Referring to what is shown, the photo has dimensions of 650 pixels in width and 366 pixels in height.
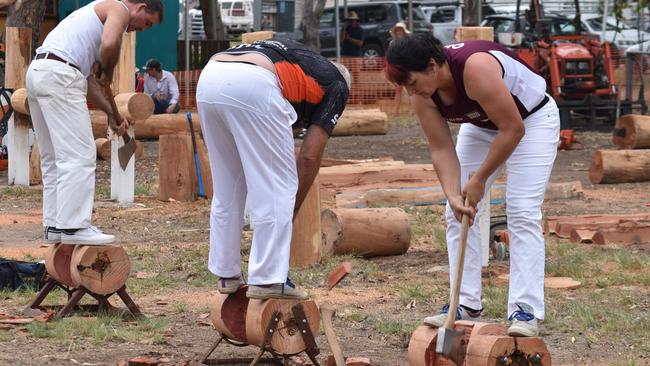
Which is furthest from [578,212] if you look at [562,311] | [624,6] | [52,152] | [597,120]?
[624,6]

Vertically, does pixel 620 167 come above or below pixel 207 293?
below

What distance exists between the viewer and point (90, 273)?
6906mm

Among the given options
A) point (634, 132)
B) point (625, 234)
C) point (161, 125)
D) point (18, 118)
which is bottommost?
point (161, 125)

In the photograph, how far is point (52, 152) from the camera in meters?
7.33

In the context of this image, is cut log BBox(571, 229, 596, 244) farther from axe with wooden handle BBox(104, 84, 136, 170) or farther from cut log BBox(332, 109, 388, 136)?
cut log BBox(332, 109, 388, 136)

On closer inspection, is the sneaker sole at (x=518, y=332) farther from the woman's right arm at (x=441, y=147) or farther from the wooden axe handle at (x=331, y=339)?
the wooden axe handle at (x=331, y=339)

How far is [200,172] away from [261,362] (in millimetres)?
7330

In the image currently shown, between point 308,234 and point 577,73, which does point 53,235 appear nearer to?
point 308,234

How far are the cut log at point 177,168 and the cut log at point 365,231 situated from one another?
404 cm

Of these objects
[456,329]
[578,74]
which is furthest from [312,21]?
[456,329]

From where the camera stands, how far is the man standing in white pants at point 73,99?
7.03 m

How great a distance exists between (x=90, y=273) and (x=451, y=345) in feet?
8.55

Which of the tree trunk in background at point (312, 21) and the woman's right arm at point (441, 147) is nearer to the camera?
the woman's right arm at point (441, 147)

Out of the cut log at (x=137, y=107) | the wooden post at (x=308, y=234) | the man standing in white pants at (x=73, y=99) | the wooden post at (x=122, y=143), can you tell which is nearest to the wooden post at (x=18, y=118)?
the wooden post at (x=122, y=143)
